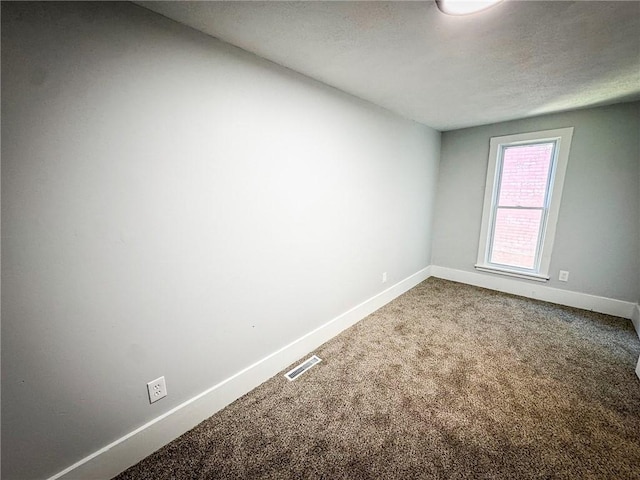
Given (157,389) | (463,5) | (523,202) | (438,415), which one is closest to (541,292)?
(523,202)

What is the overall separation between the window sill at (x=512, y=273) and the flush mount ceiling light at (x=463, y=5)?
3.09 m

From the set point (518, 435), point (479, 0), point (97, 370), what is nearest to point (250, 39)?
point (479, 0)

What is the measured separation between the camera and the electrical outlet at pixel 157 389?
1.31 metres

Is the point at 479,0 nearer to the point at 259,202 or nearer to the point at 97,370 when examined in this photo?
the point at 259,202

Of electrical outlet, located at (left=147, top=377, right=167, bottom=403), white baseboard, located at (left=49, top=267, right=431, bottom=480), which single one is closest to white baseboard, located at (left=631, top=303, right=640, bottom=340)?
white baseboard, located at (left=49, top=267, right=431, bottom=480)

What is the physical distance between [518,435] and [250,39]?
8.51 ft

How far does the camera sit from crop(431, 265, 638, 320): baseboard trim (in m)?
2.70

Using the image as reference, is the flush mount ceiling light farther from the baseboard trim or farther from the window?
the baseboard trim

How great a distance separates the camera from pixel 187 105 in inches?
50.7

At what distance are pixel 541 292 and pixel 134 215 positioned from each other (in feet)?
13.4

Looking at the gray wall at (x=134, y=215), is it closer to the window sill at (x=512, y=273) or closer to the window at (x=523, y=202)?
the window at (x=523, y=202)

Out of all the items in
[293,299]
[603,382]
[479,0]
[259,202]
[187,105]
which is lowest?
[603,382]

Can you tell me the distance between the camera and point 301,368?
195 cm

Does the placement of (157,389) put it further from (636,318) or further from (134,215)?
(636,318)
